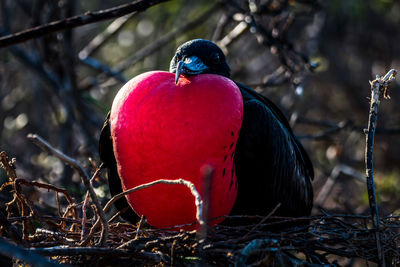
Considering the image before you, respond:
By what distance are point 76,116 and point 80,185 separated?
598 millimetres

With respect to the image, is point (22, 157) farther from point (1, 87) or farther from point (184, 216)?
point (184, 216)

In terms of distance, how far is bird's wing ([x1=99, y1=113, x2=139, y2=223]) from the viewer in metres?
2.88

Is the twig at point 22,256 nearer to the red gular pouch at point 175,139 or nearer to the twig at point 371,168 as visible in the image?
the red gular pouch at point 175,139

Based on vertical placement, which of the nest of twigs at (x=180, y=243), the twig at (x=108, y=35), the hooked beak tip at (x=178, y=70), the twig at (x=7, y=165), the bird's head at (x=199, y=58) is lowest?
the nest of twigs at (x=180, y=243)

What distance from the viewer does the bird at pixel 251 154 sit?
2.65 meters

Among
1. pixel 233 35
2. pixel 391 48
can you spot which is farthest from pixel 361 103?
pixel 233 35

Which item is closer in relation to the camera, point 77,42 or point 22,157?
point 22,157

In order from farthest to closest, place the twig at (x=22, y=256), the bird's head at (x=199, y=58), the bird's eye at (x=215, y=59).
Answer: the bird's eye at (x=215, y=59), the bird's head at (x=199, y=58), the twig at (x=22, y=256)

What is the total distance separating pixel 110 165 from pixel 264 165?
2.70ft

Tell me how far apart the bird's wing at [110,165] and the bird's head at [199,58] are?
50 centimetres

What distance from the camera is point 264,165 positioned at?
109 inches

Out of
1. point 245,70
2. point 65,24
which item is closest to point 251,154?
point 65,24

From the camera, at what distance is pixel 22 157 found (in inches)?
182

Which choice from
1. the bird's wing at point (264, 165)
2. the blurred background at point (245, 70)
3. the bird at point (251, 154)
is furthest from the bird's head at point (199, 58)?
the blurred background at point (245, 70)
